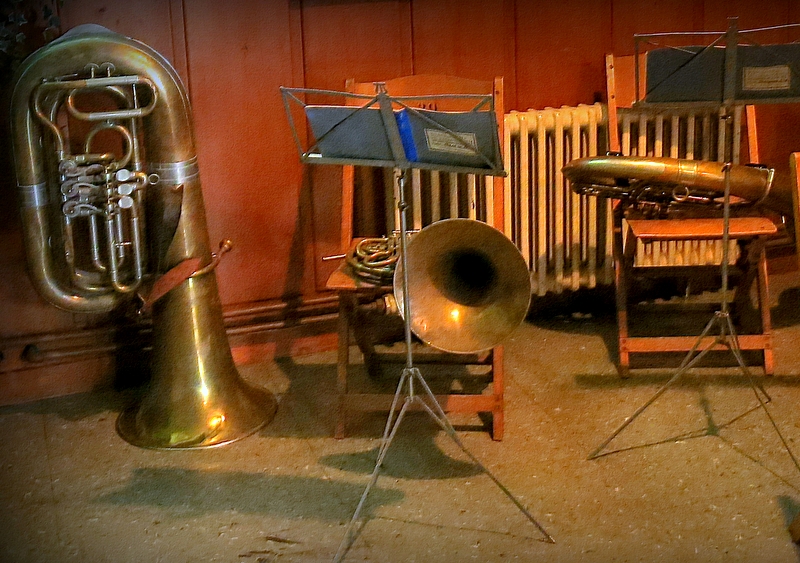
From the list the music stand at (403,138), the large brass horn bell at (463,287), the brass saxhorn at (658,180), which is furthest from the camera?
the brass saxhorn at (658,180)

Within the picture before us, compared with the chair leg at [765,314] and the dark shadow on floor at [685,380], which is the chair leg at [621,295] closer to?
the dark shadow on floor at [685,380]

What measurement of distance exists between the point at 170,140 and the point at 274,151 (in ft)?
1.87

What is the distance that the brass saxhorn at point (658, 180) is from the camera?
284 cm

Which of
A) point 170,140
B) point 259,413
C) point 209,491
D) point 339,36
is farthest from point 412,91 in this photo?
point 209,491

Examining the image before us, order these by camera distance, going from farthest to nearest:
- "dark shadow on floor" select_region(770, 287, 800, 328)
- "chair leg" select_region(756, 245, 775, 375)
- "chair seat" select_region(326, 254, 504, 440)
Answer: "dark shadow on floor" select_region(770, 287, 800, 328) < "chair leg" select_region(756, 245, 775, 375) < "chair seat" select_region(326, 254, 504, 440)

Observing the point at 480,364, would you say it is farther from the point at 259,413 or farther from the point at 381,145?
the point at 381,145

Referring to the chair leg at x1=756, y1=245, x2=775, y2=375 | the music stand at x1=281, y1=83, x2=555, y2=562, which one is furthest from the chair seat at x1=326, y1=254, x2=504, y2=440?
the chair leg at x1=756, y1=245, x2=775, y2=375

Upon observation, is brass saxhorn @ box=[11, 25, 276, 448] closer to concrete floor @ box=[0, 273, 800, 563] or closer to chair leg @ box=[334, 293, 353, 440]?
concrete floor @ box=[0, 273, 800, 563]

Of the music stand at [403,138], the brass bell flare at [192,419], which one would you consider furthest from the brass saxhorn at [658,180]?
the brass bell flare at [192,419]

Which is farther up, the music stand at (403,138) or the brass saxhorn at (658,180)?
the music stand at (403,138)

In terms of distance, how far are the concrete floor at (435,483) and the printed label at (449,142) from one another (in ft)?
2.98

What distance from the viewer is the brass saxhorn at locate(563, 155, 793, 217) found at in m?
2.84

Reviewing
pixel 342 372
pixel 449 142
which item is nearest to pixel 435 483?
pixel 342 372

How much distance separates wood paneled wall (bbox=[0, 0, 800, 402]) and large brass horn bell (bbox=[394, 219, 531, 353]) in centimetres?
96
